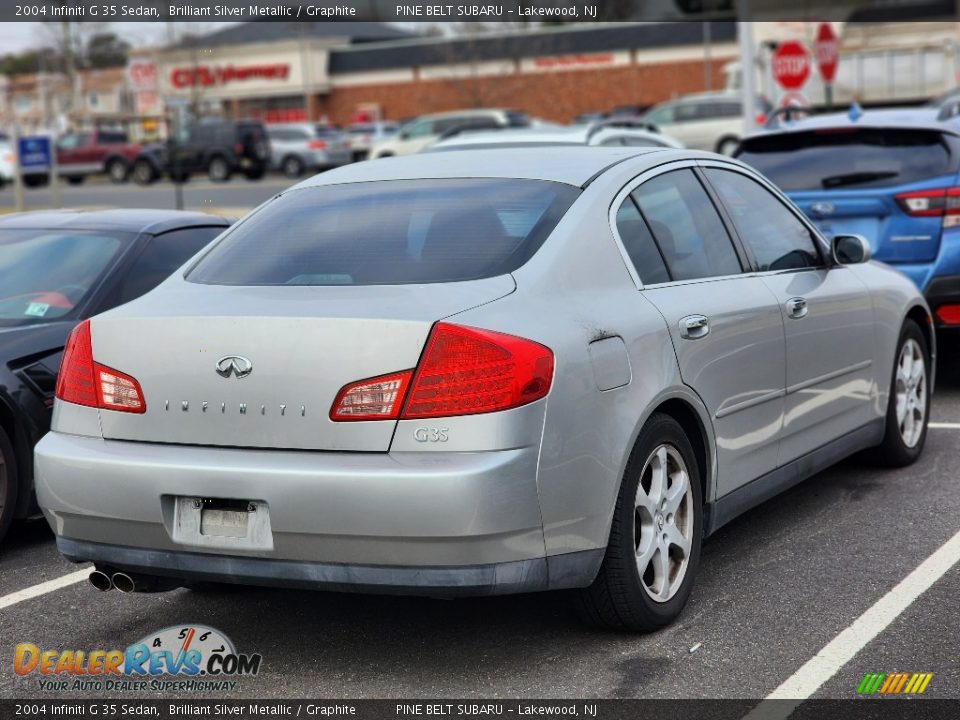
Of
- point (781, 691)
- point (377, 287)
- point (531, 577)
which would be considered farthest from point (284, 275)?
point (781, 691)

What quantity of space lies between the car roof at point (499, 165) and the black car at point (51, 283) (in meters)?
1.42

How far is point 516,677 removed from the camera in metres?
4.11

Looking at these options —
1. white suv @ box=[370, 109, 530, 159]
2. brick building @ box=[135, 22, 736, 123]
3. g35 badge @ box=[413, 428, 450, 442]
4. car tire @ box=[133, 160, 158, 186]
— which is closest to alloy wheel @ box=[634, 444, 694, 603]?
g35 badge @ box=[413, 428, 450, 442]

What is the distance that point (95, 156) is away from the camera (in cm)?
4716

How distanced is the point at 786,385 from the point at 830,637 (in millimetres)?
1183

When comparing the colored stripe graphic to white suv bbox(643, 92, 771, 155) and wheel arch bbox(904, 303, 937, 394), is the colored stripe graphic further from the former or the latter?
white suv bbox(643, 92, 771, 155)

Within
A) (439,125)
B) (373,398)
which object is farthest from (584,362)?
(439,125)

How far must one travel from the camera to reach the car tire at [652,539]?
13.8 feet

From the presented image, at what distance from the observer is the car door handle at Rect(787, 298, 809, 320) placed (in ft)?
17.5

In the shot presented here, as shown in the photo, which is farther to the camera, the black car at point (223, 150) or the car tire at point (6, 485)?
the black car at point (223, 150)

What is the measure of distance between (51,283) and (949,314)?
506 cm

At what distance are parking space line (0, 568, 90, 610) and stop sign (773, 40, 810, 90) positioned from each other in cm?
1398

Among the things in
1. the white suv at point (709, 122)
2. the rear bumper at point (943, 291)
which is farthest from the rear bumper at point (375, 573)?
the white suv at point (709, 122)

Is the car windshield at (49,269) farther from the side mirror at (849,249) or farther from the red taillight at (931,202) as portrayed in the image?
the red taillight at (931,202)
